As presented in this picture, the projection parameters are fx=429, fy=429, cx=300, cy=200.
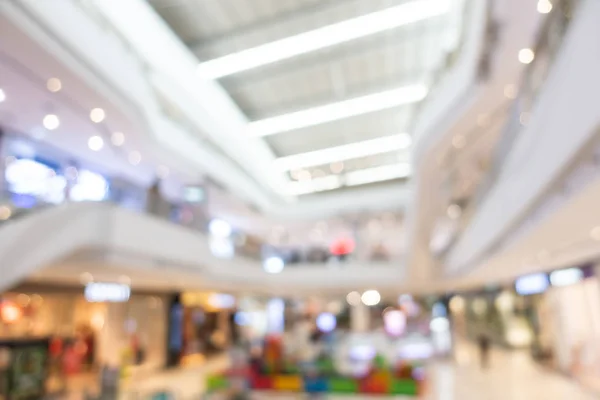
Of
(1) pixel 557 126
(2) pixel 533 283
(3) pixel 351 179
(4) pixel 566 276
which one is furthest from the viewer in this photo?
(3) pixel 351 179

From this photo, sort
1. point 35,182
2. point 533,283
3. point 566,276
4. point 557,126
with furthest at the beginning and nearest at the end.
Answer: point 533,283, point 566,276, point 35,182, point 557,126

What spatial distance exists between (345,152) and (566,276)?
7.91 metres

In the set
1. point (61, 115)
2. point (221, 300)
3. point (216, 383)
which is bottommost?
point (216, 383)

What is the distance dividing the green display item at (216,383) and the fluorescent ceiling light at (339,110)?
7.01 m

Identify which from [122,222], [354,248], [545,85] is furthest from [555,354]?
[122,222]

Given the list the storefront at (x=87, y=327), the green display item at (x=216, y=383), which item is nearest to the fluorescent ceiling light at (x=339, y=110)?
the storefront at (x=87, y=327)

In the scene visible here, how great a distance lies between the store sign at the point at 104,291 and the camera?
10.7 meters

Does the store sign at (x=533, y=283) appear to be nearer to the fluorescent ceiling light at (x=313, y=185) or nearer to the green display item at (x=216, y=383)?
the fluorescent ceiling light at (x=313, y=185)

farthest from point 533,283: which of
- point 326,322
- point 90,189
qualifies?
point 326,322

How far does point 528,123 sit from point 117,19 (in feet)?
23.3

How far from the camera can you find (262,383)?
1107cm

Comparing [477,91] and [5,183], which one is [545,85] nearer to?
[477,91]

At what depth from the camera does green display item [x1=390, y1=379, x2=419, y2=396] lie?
33.1 ft

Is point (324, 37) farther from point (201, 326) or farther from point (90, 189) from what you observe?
point (201, 326)
